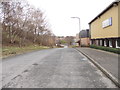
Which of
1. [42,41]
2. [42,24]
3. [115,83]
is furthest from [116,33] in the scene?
[42,41]

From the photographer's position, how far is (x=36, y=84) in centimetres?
497

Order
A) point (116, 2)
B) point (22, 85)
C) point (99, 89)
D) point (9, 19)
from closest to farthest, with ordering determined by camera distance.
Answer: point (99, 89), point (22, 85), point (116, 2), point (9, 19)

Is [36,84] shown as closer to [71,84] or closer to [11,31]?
[71,84]

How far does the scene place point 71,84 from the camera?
4922mm

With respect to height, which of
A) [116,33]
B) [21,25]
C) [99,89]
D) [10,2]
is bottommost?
[99,89]

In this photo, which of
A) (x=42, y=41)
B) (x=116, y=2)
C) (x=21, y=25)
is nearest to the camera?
(x=116, y=2)

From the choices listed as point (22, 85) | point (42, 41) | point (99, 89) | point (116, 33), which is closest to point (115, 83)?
point (99, 89)

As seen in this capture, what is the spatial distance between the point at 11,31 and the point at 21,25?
2.76 m

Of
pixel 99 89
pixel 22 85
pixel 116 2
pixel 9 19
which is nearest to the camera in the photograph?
pixel 99 89

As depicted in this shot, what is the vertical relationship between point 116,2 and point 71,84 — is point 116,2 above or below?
above

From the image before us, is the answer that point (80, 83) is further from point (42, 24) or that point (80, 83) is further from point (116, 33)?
point (42, 24)

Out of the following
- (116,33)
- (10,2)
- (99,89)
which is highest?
(10,2)

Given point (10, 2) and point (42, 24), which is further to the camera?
point (42, 24)

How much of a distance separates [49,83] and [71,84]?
0.84 metres
